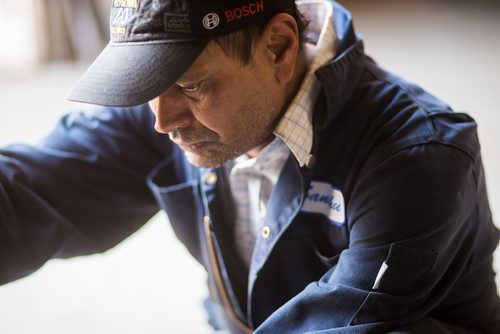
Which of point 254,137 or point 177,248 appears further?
point 177,248

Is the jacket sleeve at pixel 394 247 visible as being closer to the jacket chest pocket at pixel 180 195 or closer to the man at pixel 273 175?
the man at pixel 273 175

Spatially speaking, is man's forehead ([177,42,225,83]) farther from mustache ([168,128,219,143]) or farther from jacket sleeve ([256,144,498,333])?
jacket sleeve ([256,144,498,333])

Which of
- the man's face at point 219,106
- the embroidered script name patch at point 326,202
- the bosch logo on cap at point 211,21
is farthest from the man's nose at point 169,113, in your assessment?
the embroidered script name patch at point 326,202

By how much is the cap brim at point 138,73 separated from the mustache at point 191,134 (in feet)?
0.36

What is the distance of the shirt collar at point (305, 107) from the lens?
0.83 metres

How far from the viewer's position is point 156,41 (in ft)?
2.33

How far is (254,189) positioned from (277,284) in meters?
0.15

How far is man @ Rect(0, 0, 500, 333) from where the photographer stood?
74cm

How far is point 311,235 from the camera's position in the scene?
0.88 meters

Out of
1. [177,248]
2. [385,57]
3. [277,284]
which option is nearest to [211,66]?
[277,284]

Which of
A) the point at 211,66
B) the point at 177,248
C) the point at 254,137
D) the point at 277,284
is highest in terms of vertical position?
the point at 211,66

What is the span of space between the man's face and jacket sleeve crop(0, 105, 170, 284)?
0.70ft

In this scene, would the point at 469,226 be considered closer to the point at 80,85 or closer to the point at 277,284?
the point at 277,284

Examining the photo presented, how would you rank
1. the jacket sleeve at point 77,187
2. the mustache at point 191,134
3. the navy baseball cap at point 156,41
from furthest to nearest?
the jacket sleeve at point 77,187 → the mustache at point 191,134 → the navy baseball cap at point 156,41
